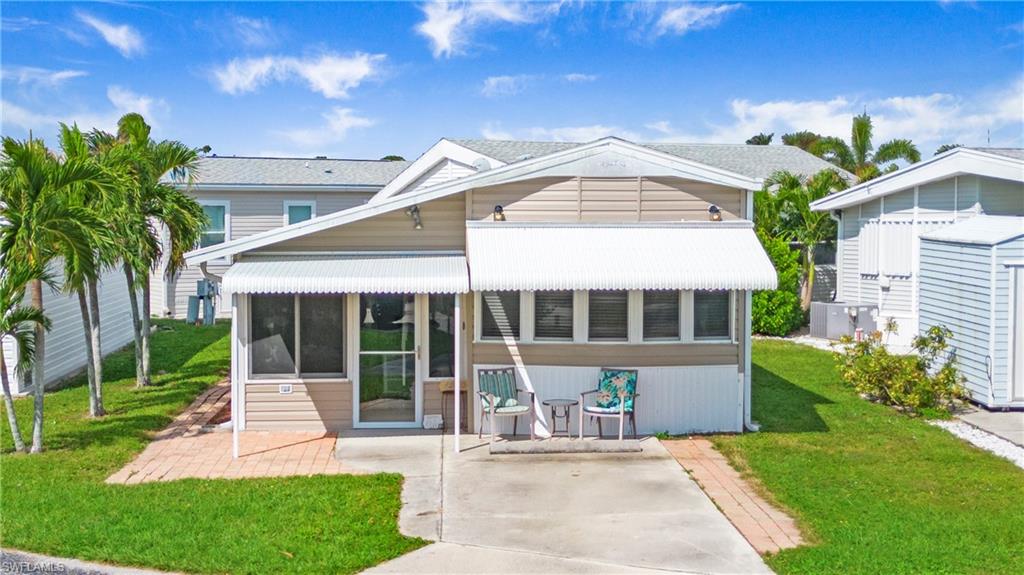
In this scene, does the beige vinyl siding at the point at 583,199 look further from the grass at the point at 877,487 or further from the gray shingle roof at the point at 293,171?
the gray shingle roof at the point at 293,171

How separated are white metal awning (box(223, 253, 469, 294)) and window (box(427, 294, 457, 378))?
0.80m

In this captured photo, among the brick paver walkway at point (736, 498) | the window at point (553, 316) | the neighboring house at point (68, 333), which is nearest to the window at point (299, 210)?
the neighboring house at point (68, 333)

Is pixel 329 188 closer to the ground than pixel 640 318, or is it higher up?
higher up

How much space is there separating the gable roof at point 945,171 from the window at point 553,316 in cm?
1072

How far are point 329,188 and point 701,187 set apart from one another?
16.9 metres

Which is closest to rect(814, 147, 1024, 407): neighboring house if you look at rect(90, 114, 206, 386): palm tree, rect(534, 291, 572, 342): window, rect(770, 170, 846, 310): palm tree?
rect(770, 170, 846, 310): palm tree

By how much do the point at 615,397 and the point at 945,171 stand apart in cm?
1120

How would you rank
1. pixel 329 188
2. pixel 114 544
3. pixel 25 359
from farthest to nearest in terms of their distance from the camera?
pixel 329 188, pixel 25 359, pixel 114 544

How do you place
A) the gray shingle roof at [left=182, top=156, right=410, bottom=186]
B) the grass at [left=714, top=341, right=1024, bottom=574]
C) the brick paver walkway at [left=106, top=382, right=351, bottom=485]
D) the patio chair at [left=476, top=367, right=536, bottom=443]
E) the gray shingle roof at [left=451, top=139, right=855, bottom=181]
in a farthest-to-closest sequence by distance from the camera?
the gray shingle roof at [left=451, top=139, right=855, bottom=181]
the gray shingle roof at [left=182, top=156, right=410, bottom=186]
the patio chair at [left=476, top=367, right=536, bottom=443]
the brick paver walkway at [left=106, top=382, right=351, bottom=485]
the grass at [left=714, top=341, right=1024, bottom=574]

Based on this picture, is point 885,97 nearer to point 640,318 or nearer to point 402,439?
point 640,318

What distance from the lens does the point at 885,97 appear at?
35125 millimetres

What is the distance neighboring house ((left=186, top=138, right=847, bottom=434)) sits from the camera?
1250 centimetres

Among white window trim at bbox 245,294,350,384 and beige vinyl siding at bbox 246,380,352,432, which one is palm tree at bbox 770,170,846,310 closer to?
white window trim at bbox 245,294,350,384

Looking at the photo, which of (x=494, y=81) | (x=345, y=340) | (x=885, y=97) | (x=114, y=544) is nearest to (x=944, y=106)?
(x=885, y=97)
